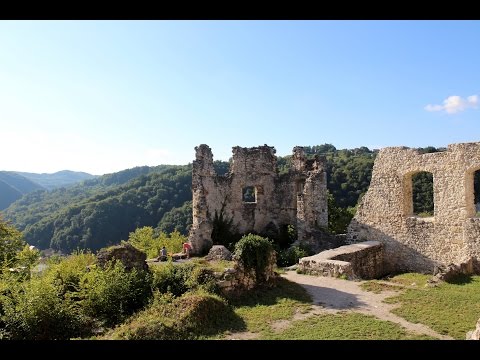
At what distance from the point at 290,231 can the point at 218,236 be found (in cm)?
372

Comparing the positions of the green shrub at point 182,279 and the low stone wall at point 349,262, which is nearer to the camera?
the green shrub at point 182,279

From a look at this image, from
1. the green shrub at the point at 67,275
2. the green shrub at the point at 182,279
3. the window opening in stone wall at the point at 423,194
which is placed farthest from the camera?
the window opening in stone wall at the point at 423,194

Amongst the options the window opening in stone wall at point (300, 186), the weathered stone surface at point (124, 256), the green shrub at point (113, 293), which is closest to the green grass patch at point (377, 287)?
the green shrub at point (113, 293)

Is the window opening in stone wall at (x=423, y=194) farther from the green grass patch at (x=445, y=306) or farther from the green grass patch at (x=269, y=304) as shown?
the green grass patch at (x=269, y=304)

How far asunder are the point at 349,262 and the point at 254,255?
147 inches

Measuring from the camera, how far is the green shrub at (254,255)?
11.9 metres

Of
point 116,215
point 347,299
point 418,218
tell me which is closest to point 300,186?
point 418,218

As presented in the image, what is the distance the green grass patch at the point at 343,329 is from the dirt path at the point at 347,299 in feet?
1.14

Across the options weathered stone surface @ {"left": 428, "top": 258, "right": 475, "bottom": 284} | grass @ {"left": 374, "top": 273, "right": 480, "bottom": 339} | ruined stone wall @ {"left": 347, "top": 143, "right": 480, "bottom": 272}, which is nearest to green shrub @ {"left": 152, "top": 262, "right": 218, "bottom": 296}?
grass @ {"left": 374, "top": 273, "right": 480, "bottom": 339}

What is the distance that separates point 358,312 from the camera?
973 centimetres

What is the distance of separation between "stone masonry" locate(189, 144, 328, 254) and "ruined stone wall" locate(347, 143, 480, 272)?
252cm
